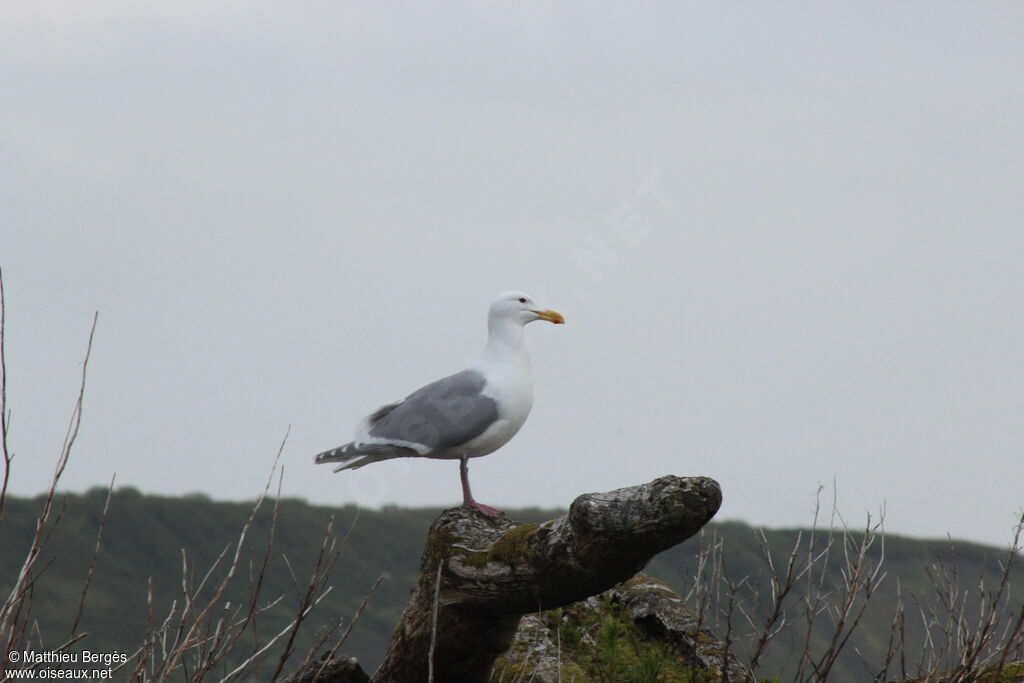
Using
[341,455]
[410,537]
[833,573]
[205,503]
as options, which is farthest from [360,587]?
[341,455]

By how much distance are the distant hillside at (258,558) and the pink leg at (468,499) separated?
59.4 ft

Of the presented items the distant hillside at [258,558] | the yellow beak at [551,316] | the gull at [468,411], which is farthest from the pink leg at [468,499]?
the distant hillside at [258,558]

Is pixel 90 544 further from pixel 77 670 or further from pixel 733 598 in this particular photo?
pixel 733 598

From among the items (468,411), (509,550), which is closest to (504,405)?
(468,411)

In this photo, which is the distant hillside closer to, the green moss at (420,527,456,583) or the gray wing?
the gray wing

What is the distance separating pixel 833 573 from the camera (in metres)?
36.3

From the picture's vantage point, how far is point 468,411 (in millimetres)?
8656

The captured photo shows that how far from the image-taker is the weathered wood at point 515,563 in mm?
5324

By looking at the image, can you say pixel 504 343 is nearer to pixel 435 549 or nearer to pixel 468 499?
pixel 468 499

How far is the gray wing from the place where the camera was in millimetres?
8656

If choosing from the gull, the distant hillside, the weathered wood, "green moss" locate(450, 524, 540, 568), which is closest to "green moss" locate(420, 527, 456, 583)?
the weathered wood

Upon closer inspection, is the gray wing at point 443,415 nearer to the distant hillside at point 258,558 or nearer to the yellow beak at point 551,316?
the yellow beak at point 551,316

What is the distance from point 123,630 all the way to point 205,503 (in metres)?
9.51

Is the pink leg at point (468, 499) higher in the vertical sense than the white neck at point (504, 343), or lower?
lower
